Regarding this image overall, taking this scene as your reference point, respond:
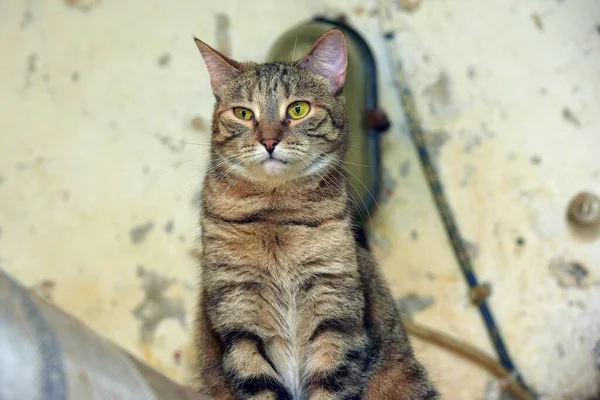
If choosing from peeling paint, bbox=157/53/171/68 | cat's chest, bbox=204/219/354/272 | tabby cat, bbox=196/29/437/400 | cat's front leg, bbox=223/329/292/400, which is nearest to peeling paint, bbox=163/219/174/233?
peeling paint, bbox=157/53/171/68

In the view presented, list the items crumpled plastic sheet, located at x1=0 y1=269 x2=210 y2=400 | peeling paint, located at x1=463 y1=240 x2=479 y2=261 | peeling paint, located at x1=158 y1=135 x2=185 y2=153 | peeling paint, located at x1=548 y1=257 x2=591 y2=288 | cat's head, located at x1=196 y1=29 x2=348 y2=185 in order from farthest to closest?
1. peeling paint, located at x1=158 y1=135 x2=185 y2=153
2. peeling paint, located at x1=463 y1=240 x2=479 y2=261
3. peeling paint, located at x1=548 y1=257 x2=591 y2=288
4. cat's head, located at x1=196 y1=29 x2=348 y2=185
5. crumpled plastic sheet, located at x1=0 y1=269 x2=210 y2=400

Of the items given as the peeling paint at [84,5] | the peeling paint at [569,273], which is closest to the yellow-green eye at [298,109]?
the peeling paint at [569,273]

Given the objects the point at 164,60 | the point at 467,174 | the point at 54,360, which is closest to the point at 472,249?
the point at 467,174

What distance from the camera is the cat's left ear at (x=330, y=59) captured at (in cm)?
131

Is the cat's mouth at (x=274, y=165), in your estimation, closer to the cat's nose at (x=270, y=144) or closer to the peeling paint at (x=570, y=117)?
the cat's nose at (x=270, y=144)

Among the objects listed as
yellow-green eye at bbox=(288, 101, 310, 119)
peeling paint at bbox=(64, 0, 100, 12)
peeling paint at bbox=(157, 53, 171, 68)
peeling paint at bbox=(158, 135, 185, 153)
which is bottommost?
peeling paint at bbox=(158, 135, 185, 153)

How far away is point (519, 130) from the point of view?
1745 mm

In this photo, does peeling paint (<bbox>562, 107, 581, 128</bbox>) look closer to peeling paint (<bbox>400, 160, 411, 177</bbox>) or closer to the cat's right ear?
peeling paint (<bbox>400, 160, 411, 177</bbox>)

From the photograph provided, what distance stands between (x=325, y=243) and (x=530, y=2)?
1072mm

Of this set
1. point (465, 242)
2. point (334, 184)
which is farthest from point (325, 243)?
point (465, 242)

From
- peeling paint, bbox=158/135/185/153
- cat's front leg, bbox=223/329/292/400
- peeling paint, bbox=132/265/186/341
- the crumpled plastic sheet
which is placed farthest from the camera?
peeling paint, bbox=158/135/185/153

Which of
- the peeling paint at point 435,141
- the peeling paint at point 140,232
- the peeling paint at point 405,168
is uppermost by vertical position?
the peeling paint at point 435,141

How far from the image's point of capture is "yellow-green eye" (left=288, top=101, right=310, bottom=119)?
129cm

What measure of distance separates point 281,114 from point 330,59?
18 cm
